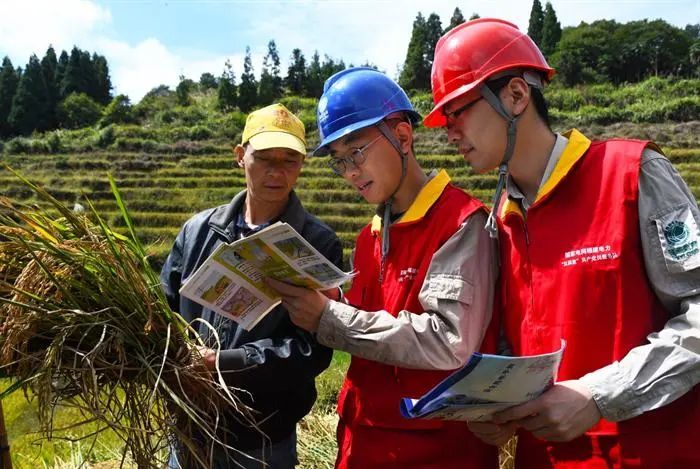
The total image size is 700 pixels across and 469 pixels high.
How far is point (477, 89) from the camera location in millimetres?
1513

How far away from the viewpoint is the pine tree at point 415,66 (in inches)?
1709

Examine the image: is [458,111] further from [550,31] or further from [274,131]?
[550,31]

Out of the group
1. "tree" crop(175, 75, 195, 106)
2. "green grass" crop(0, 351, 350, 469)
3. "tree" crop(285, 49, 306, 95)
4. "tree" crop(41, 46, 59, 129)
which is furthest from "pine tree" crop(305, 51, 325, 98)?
"green grass" crop(0, 351, 350, 469)

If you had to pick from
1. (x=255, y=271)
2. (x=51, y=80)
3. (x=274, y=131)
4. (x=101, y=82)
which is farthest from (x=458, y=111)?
(x=101, y=82)

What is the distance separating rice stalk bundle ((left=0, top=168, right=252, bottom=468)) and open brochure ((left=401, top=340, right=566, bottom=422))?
2.03 feet

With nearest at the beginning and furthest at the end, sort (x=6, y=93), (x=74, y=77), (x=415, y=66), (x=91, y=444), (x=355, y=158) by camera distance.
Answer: (x=355, y=158), (x=91, y=444), (x=415, y=66), (x=6, y=93), (x=74, y=77)

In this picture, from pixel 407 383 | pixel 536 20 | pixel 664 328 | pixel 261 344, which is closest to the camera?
pixel 664 328

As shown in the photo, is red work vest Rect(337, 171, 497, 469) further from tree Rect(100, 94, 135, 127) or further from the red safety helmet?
tree Rect(100, 94, 135, 127)

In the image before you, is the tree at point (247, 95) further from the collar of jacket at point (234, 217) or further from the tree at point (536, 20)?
the collar of jacket at point (234, 217)

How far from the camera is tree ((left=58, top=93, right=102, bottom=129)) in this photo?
44750 millimetres

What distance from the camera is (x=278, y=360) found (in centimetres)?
185

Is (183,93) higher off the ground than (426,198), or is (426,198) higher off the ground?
(183,93)

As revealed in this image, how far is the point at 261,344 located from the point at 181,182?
28103 mm

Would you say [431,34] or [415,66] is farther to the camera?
[431,34]
